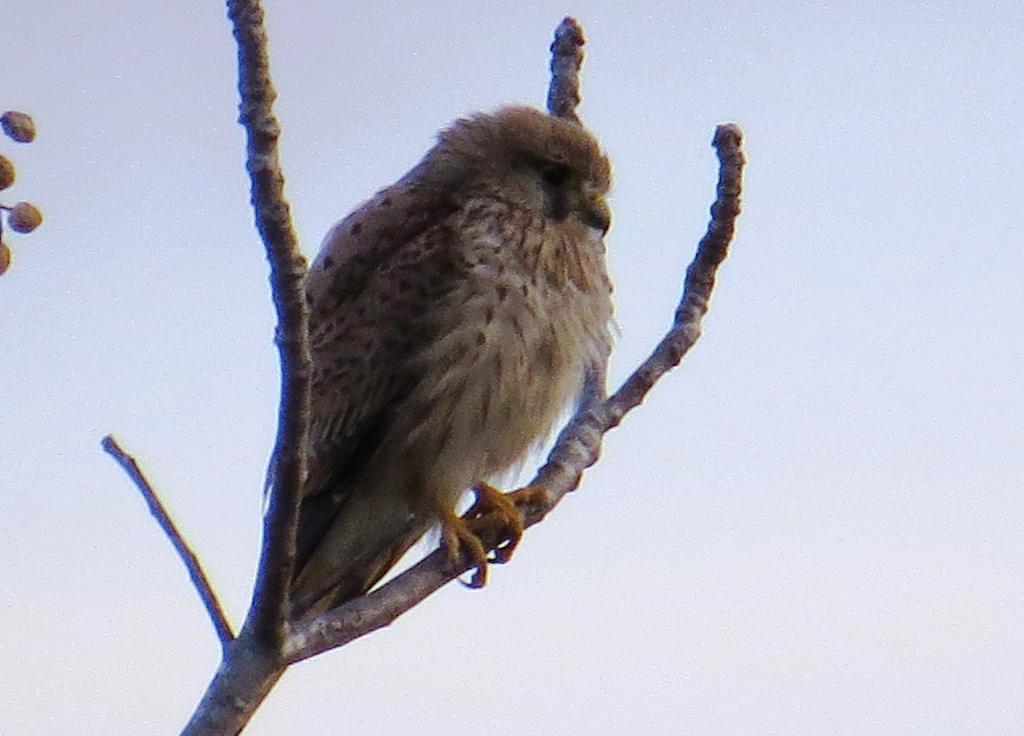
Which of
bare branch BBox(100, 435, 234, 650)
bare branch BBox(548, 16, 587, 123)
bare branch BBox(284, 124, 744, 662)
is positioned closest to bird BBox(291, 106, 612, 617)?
bare branch BBox(284, 124, 744, 662)

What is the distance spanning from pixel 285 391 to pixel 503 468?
1951mm

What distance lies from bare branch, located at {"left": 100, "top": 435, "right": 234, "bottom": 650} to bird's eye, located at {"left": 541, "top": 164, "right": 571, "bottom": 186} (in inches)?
91.1

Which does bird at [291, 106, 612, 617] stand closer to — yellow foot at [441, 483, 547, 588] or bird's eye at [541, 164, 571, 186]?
yellow foot at [441, 483, 547, 588]

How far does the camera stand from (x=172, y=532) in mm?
2391

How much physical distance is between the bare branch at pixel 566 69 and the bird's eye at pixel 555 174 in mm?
154

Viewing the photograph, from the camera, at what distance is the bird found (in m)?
3.91

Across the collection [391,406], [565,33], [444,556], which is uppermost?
[565,33]

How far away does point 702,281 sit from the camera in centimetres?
357

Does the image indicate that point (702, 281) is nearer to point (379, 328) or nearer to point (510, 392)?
point (510, 392)

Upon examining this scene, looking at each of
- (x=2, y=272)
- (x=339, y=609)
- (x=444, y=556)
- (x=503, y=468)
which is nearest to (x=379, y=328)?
(x=503, y=468)

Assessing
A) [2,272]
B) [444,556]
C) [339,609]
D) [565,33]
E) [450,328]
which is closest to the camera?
[2,272]

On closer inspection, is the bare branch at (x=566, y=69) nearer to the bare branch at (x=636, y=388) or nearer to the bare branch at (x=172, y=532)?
the bare branch at (x=636, y=388)

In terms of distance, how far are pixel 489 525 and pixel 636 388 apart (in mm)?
538

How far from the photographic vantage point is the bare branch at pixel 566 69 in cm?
428
